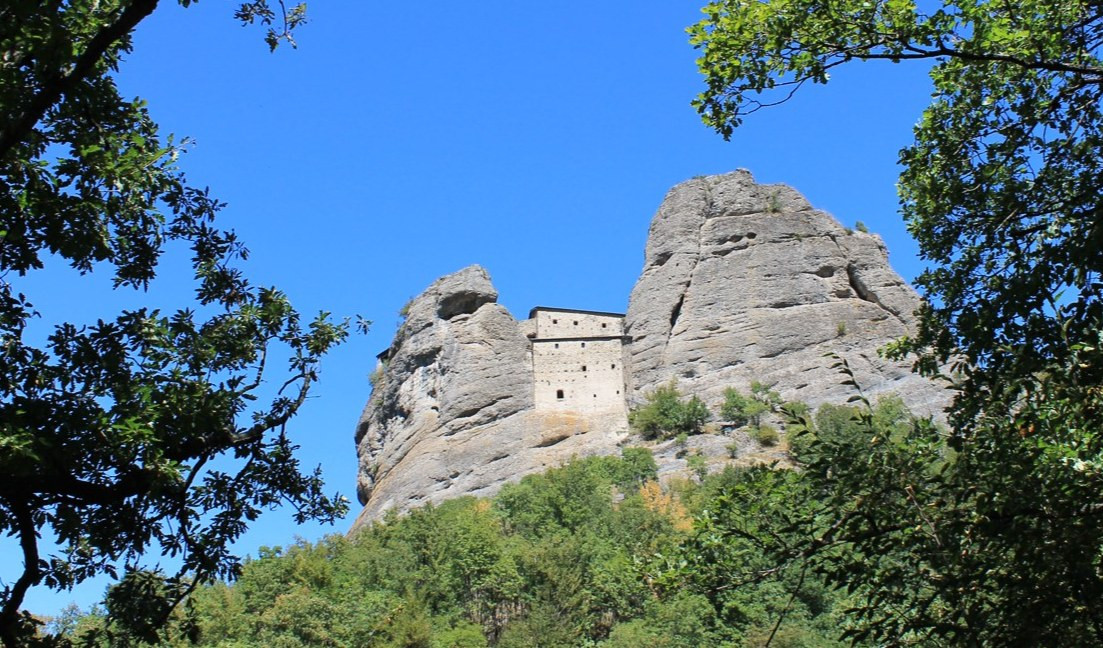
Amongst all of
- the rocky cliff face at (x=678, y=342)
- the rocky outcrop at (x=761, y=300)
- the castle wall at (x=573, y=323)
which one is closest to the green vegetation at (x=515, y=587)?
the rocky cliff face at (x=678, y=342)

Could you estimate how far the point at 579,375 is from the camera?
56.8 meters

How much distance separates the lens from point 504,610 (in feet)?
135

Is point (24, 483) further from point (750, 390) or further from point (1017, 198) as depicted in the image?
point (750, 390)

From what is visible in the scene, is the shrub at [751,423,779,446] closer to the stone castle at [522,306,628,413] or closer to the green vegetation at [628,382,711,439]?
the green vegetation at [628,382,711,439]

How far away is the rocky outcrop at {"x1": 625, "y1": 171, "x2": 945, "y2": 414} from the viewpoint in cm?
5428

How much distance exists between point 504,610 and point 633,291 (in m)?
23.6

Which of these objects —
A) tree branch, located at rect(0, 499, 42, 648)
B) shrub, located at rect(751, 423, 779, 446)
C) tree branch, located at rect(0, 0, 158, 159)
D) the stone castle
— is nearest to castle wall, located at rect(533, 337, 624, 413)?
the stone castle

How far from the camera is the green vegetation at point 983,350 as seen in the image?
7.20 metres

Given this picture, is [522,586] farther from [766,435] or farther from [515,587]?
[766,435]

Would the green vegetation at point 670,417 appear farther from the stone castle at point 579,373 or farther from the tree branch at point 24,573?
the tree branch at point 24,573

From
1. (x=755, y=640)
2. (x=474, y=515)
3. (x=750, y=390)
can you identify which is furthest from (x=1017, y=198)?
(x=750, y=390)

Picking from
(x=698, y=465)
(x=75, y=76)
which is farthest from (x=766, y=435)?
(x=75, y=76)

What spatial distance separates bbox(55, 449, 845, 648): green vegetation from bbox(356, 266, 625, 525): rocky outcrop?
2.70m

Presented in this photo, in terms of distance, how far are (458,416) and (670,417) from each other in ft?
34.0
